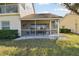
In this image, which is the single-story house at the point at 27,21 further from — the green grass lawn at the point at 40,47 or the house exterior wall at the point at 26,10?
the green grass lawn at the point at 40,47

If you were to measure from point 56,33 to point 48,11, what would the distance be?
472 millimetres

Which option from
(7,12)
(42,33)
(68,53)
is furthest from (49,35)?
(7,12)

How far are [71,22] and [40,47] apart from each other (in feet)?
2.63

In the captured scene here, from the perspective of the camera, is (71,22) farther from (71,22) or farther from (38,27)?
(38,27)

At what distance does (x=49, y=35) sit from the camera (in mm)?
6074

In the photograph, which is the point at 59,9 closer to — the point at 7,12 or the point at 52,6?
the point at 52,6

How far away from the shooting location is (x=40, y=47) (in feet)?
19.8

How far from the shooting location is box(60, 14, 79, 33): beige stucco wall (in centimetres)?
599

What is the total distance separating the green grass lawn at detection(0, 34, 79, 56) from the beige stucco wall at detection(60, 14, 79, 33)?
163 mm

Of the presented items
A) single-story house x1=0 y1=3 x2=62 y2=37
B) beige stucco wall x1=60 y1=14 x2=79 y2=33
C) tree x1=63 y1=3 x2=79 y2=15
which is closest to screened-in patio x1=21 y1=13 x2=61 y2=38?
single-story house x1=0 y1=3 x2=62 y2=37

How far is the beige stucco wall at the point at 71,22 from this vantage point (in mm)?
5992

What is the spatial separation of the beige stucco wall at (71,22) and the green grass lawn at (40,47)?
163 mm

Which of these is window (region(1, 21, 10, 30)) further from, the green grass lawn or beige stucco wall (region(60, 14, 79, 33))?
beige stucco wall (region(60, 14, 79, 33))

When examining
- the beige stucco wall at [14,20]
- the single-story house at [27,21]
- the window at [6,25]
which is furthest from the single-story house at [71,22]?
the window at [6,25]
